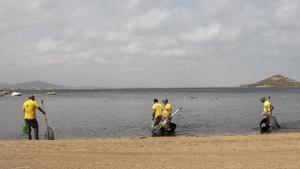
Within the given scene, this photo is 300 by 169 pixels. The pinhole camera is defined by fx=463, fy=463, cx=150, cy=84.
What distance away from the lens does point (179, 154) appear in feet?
50.1

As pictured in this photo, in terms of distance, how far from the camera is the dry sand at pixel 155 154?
1302 centimetres

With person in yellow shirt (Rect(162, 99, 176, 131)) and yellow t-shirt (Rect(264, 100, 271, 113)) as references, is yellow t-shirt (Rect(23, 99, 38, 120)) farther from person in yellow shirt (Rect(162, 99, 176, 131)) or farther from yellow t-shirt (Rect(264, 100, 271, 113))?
yellow t-shirt (Rect(264, 100, 271, 113))

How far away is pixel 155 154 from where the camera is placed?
50.1 feet

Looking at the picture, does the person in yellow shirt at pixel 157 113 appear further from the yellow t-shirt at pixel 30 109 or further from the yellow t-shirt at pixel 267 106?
the yellow t-shirt at pixel 30 109

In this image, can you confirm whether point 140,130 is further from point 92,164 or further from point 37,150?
point 92,164

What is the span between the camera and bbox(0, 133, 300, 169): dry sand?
13.0 m

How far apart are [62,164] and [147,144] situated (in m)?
5.74

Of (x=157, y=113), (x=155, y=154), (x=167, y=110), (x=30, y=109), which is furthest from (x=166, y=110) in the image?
(x=155, y=154)

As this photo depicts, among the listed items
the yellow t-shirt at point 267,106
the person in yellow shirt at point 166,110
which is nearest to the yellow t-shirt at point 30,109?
the person in yellow shirt at point 166,110

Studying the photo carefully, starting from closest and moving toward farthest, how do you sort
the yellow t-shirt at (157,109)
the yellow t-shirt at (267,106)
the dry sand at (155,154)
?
the dry sand at (155,154)
the yellow t-shirt at (157,109)
the yellow t-shirt at (267,106)

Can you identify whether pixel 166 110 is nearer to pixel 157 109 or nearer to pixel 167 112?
pixel 167 112

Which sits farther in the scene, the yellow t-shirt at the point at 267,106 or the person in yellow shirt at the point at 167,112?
the yellow t-shirt at the point at 267,106

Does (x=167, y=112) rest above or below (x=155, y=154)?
above

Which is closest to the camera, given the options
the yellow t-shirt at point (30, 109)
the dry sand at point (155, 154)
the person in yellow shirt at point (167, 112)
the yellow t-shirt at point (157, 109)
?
the dry sand at point (155, 154)
